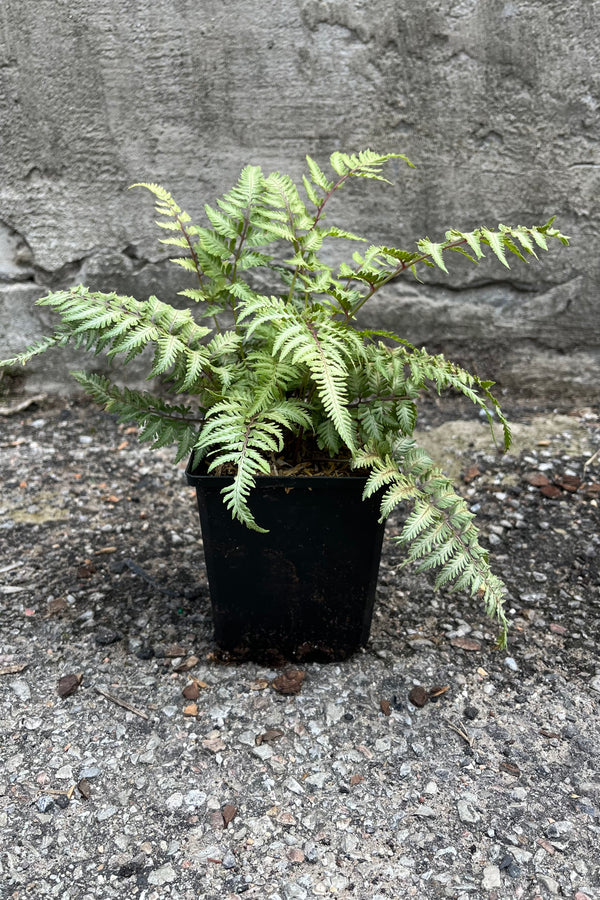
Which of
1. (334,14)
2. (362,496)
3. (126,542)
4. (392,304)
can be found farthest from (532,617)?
(334,14)

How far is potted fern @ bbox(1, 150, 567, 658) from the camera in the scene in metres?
1.60

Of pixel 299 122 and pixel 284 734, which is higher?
pixel 299 122

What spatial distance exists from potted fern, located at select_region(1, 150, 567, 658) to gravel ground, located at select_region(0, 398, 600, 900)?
0.72ft

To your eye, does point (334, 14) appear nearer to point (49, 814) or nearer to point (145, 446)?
point (145, 446)

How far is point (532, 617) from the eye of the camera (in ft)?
7.20

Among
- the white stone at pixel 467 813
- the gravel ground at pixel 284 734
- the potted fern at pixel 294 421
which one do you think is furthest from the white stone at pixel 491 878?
the potted fern at pixel 294 421

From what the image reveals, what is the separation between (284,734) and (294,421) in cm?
79

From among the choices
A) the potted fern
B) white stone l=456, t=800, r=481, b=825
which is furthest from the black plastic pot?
white stone l=456, t=800, r=481, b=825

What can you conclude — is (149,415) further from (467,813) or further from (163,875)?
(467,813)

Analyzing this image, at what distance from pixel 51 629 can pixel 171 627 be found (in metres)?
0.35

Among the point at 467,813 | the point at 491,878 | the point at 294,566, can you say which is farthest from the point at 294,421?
the point at 491,878

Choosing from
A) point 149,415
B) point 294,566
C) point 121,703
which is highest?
point 149,415

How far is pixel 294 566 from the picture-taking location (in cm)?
185

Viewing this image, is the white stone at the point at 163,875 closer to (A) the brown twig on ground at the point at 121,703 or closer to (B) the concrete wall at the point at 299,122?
(A) the brown twig on ground at the point at 121,703
